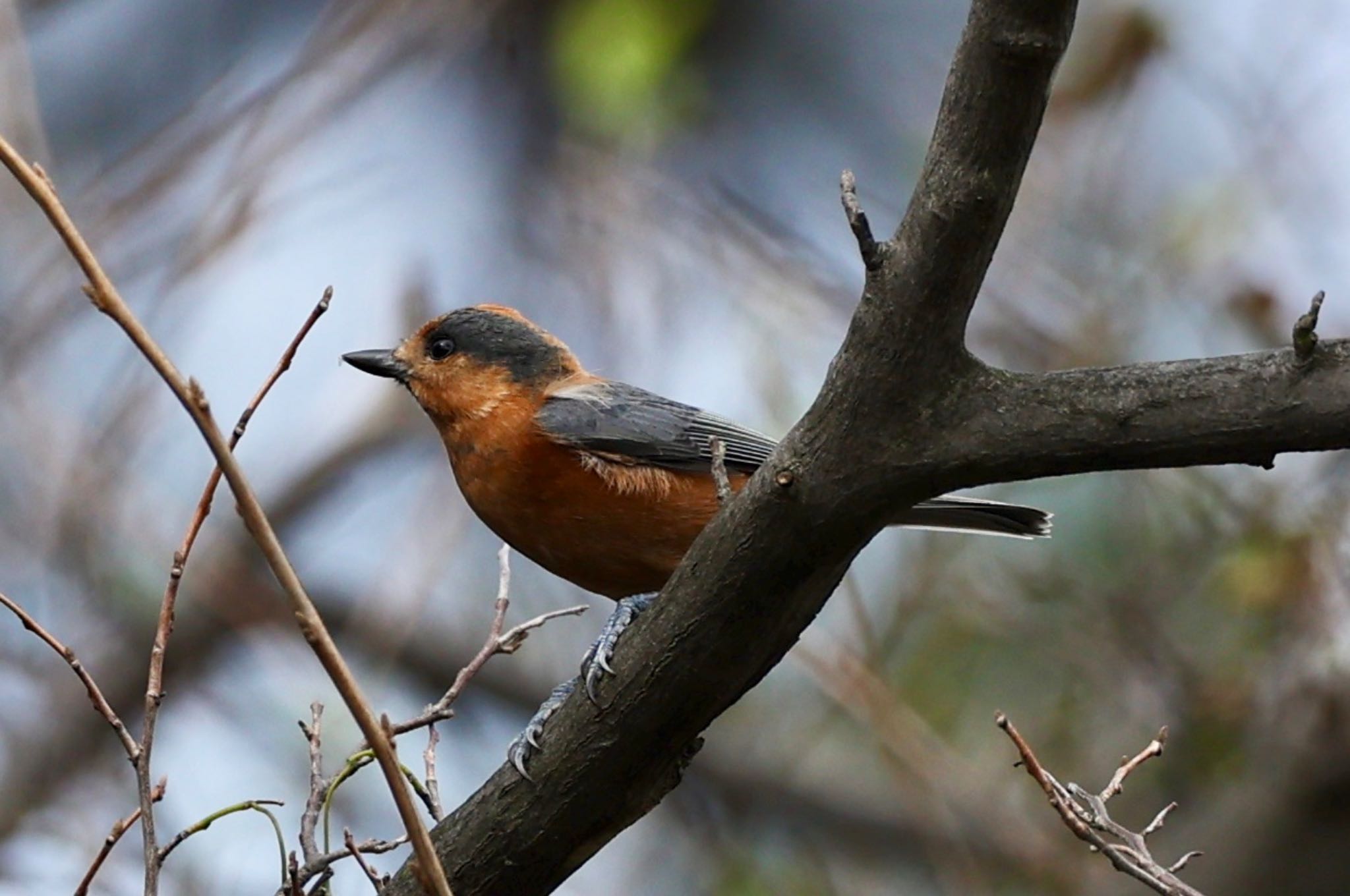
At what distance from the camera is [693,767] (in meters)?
7.56

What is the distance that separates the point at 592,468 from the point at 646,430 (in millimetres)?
232

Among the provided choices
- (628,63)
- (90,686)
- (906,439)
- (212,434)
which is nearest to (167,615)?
(90,686)

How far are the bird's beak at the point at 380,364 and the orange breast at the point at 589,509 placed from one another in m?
0.69

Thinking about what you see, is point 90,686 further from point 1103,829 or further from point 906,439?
point 1103,829

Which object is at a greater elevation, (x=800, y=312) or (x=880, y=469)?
(x=800, y=312)

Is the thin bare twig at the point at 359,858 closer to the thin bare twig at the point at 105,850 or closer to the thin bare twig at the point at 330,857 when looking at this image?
the thin bare twig at the point at 330,857

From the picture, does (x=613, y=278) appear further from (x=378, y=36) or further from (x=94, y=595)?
(x=94, y=595)

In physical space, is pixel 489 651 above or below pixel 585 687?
above

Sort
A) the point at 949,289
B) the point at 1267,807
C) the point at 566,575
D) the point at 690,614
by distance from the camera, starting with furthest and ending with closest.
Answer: the point at 1267,807, the point at 566,575, the point at 690,614, the point at 949,289

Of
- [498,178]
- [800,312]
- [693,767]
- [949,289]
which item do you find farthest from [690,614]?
[498,178]

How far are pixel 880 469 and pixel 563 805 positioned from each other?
1004mm

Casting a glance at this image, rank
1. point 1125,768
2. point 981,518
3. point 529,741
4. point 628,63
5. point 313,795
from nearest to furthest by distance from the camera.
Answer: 1. point 313,795
2. point 1125,768
3. point 529,741
4. point 981,518
5. point 628,63

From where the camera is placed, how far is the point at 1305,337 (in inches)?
87.5

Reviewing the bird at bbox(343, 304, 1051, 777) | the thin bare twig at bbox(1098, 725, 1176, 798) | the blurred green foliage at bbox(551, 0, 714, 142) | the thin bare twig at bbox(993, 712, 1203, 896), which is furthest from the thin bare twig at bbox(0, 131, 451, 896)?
the blurred green foliage at bbox(551, 0, 714, 142)
